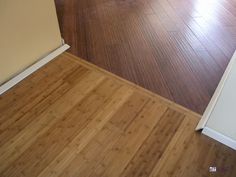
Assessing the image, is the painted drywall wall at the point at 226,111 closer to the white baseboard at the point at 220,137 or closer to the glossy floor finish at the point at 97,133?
the white baseboard at the point at 220,137

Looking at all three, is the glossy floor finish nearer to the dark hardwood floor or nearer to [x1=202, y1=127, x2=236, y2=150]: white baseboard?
[x1=202, y1=127, x2=236, y2=150]: white baseboard

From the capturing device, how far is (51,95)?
201 centimetres

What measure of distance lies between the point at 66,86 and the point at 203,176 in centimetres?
129

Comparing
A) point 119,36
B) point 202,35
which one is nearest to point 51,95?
point 119,36

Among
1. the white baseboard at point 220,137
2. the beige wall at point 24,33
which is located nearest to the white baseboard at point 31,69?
the beige wall at point 24,33

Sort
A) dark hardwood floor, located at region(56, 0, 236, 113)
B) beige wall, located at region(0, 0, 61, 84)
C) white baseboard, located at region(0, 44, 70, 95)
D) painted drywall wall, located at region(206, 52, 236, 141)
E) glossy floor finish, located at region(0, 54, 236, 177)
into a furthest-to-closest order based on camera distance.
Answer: dark hardwood floor, located at region(56, 0, 236, 113), white baseboard, located at region(0, 44, 70, 95), beige wall, located at region(0, 0, 61, 84), glossy floor finish, located at region(0, 54, 236, 177), painted drywall wall, located at region(206, 52, 236, 141)

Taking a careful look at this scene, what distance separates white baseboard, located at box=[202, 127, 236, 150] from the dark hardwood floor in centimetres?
24

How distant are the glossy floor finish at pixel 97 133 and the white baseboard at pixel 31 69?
1.8 inches

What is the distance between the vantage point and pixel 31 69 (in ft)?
7.16

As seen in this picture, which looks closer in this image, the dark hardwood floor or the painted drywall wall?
the painted drywall wall

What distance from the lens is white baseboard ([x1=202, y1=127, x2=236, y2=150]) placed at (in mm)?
1695

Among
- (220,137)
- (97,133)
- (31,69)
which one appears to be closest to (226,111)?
(220,137)

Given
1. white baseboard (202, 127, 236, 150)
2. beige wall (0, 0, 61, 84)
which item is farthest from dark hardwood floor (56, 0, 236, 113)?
beige wall (0, 0, 61, 84)

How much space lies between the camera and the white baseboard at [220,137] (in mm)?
1695
